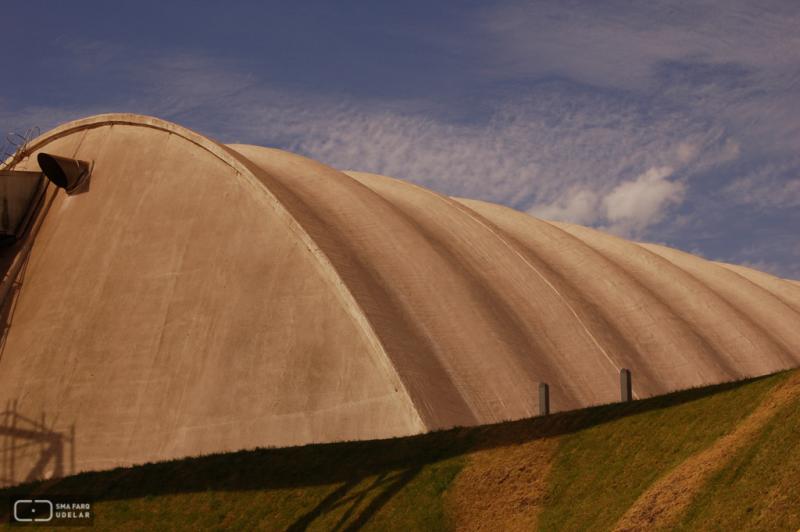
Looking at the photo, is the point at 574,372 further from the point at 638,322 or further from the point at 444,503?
the point at 444,503

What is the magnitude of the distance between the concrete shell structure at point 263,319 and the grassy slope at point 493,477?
2.37 meters

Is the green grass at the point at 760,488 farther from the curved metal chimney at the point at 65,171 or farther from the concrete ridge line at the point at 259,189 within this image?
the curved metal chimney at the point at 65,171

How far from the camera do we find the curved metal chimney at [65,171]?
32312mm

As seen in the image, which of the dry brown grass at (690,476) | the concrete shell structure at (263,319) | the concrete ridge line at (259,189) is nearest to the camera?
the dry brown grass at (690,476)

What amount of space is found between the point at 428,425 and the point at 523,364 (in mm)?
5848

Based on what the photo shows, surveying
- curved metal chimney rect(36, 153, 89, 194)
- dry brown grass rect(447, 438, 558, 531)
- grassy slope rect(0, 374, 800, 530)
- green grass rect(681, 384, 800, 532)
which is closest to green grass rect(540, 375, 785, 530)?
grassy slope rect(0, 374, 800, 530)

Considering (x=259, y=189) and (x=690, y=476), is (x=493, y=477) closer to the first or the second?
(x=690, y=476)

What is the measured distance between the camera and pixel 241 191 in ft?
95.6

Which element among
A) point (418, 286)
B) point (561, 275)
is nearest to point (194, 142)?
point (418, 286)

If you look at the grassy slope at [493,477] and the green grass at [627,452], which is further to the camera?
the green grass at [627,452]

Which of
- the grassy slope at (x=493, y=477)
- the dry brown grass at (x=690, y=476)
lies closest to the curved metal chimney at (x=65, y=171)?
the grassy slope at (x=493, y=477)

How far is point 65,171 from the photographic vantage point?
32.5 metres

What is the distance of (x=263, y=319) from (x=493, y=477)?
10.5 metres

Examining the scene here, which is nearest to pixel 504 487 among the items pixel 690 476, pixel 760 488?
pixel 690 476
